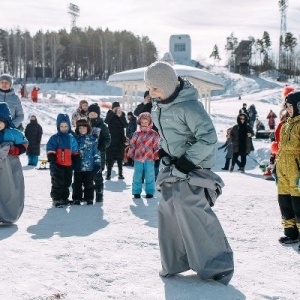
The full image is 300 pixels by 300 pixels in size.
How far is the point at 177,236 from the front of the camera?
11.3 feet

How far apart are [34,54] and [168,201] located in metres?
67.8

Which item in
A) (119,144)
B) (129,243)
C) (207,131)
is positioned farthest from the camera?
(119,144)

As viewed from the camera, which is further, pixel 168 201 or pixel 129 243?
pixel 129 243

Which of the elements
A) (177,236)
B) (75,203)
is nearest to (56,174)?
(75,203)

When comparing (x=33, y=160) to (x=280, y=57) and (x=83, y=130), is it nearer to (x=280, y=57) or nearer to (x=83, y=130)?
(x=83, y=130)

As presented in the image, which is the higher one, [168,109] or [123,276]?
[168,109]

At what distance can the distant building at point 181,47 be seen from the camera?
72188mm

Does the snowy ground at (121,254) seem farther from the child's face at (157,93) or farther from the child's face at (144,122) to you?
the child's face at (157,93)

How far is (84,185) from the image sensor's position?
7000 millimetres

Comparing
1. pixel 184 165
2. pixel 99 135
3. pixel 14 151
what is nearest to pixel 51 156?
pixel 99 135

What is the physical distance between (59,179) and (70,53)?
6748cm

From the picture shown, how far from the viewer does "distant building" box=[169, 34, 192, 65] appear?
72.2m

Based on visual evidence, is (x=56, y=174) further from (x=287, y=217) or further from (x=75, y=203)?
(x=287, y=217)

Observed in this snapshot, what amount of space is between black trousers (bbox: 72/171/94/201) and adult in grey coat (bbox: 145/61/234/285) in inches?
142
